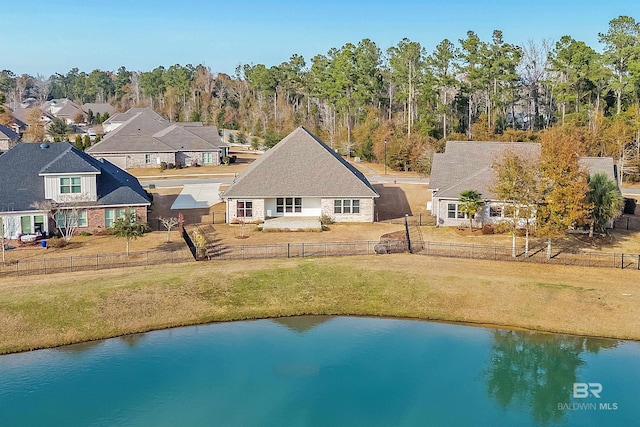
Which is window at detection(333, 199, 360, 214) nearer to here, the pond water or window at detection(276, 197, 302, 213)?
window at detection(276, 197, 302, 213)

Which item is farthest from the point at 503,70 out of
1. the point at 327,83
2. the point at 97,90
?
the point at 97,90

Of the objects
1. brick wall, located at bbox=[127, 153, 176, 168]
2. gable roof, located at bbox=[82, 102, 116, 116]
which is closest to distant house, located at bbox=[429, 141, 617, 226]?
brick wall, located at bbox=[127, 153, 176, 168]

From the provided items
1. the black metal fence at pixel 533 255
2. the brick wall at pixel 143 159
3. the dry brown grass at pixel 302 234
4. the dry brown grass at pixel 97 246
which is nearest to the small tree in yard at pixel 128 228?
the dry brown grass at pixel 97 246

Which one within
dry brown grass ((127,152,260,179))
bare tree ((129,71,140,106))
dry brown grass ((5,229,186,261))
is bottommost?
dry brown grass ((5,229,186,261))

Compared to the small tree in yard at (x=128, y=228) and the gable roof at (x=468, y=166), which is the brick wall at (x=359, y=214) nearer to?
the gable roof at (x=468, y=166)

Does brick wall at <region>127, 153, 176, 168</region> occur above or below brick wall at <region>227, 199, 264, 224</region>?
above

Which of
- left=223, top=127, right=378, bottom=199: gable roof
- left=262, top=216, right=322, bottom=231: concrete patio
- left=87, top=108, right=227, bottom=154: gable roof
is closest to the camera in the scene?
left=262, top=216, right=322, bottom=231: concrete patio

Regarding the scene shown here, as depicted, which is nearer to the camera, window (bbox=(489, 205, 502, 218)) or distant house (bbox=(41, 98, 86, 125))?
window (bbox=(489, 205, 502, 218))
